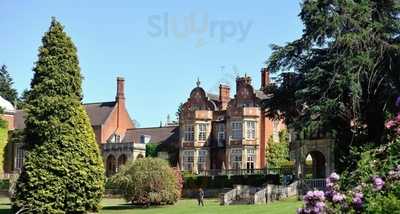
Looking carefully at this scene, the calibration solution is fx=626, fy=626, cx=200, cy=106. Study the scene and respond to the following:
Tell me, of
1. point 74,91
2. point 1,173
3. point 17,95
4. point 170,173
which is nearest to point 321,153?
point 170,173

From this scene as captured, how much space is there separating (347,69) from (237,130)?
25786 mm

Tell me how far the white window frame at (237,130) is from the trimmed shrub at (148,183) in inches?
830

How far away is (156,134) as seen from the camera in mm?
70375

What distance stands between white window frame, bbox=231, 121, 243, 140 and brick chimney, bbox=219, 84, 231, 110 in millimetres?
4237

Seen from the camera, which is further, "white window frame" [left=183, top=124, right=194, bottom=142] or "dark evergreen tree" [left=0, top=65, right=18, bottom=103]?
"dark evergreen tree" [left=0, top=65, right=18, bottom=103]

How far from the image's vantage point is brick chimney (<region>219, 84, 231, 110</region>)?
64.9 meters

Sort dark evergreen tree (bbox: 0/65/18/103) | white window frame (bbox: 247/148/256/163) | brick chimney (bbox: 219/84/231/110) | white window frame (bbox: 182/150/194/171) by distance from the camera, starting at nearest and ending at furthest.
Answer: white window frame (bbox: 247/148/256/163) → white window frame (bbox: 182/150/194/171) → brick chimney (bbox: 219/84/231/110) → dark evergreen tree (bbox: 0/65/18/103)

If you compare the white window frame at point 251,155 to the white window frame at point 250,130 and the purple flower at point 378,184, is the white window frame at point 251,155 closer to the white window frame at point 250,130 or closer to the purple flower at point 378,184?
the white window frame at point 250,130

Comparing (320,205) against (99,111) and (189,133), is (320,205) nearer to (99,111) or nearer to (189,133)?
(189,133)

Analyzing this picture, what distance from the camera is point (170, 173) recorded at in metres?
40.1

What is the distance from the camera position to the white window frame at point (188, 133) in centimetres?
6362

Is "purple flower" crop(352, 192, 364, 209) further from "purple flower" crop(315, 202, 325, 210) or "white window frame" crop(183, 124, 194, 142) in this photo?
"white window frame" crop(183, 124, 194, 142)

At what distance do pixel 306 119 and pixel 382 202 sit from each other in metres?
30.7

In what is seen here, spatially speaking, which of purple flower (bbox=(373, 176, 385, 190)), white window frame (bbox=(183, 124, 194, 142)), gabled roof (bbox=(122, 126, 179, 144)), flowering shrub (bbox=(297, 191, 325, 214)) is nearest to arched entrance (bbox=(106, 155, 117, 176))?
gabled roof (bbox=(122, 126, 179, 144))
